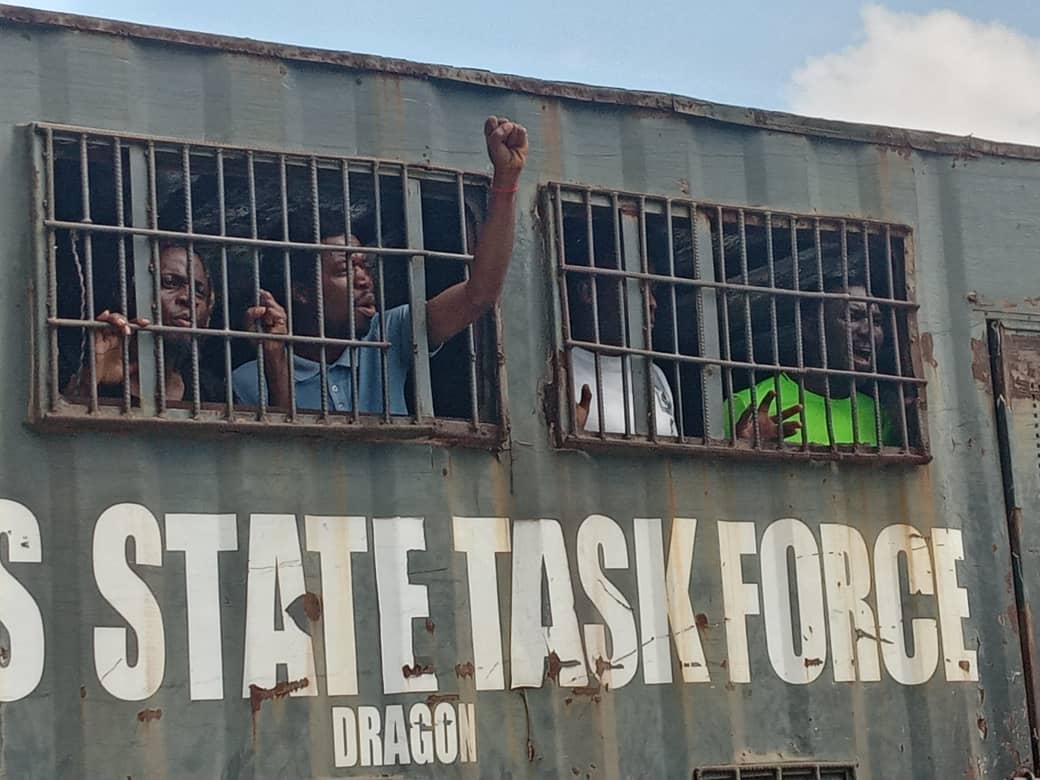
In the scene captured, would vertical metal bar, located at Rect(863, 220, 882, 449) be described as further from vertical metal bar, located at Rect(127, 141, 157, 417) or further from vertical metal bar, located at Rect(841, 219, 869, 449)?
vertical metal bar, located at Rect(127, 141, 157, 417)

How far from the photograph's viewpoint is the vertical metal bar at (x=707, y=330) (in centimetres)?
688

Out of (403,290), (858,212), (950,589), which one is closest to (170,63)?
(403,290)

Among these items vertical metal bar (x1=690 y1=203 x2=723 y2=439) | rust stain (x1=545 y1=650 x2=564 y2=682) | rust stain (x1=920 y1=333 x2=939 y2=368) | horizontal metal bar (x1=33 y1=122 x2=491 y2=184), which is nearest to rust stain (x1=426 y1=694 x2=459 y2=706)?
rust stain (x1=545 y1=650 x2=564 y2=682)

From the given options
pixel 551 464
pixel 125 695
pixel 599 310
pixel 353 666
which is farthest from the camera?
pixel 599 310

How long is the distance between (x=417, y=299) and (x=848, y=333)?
198 centimetres

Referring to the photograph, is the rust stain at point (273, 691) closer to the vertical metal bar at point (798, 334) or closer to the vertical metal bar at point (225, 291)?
the vertical metal bar at point (225, 291)

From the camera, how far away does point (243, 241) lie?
5910 mm

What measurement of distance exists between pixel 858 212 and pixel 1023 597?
173 centimetres

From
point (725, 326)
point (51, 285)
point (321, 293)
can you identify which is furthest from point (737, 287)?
point (51, 285)

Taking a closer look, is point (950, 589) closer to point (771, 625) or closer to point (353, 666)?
point (771, 625)

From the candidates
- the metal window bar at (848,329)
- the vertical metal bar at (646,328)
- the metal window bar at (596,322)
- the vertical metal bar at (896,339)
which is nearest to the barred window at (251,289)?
the metal window bar at (596,322)

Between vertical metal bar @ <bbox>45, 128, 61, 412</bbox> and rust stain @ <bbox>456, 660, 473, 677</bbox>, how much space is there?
1.60m

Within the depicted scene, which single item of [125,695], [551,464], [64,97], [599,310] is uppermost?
[64,97]

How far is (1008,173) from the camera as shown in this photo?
789 centimetres
